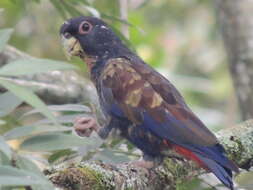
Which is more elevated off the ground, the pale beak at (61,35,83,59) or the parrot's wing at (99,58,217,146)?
the pale beak at (61,35,83,59)

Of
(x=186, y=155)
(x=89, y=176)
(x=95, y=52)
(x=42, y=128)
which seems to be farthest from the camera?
(x=95, y=52)

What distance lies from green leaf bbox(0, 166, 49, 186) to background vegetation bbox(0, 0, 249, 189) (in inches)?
Result: 8.9

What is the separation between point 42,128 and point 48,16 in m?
4.32

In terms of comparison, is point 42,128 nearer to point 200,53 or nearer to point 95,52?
point 95,52

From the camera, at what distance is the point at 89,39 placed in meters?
3.78

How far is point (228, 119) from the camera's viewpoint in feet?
22.2

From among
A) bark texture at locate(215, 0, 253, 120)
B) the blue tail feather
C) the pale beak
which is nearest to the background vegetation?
the pale beak

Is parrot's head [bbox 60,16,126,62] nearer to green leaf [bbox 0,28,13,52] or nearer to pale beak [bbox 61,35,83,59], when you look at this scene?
pale beak [bbox 61,35,83,59]

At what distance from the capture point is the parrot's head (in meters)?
3.68

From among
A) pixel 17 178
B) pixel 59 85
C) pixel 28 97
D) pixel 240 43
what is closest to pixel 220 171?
pixel 28 97

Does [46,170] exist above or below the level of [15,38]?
below

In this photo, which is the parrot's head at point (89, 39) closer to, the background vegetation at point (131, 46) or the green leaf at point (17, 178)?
the background vegetation at point (131, 46)

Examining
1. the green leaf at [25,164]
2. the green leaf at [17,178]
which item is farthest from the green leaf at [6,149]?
the green leaf at [25,164]

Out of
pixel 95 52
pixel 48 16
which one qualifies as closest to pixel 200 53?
pixel 48 16
